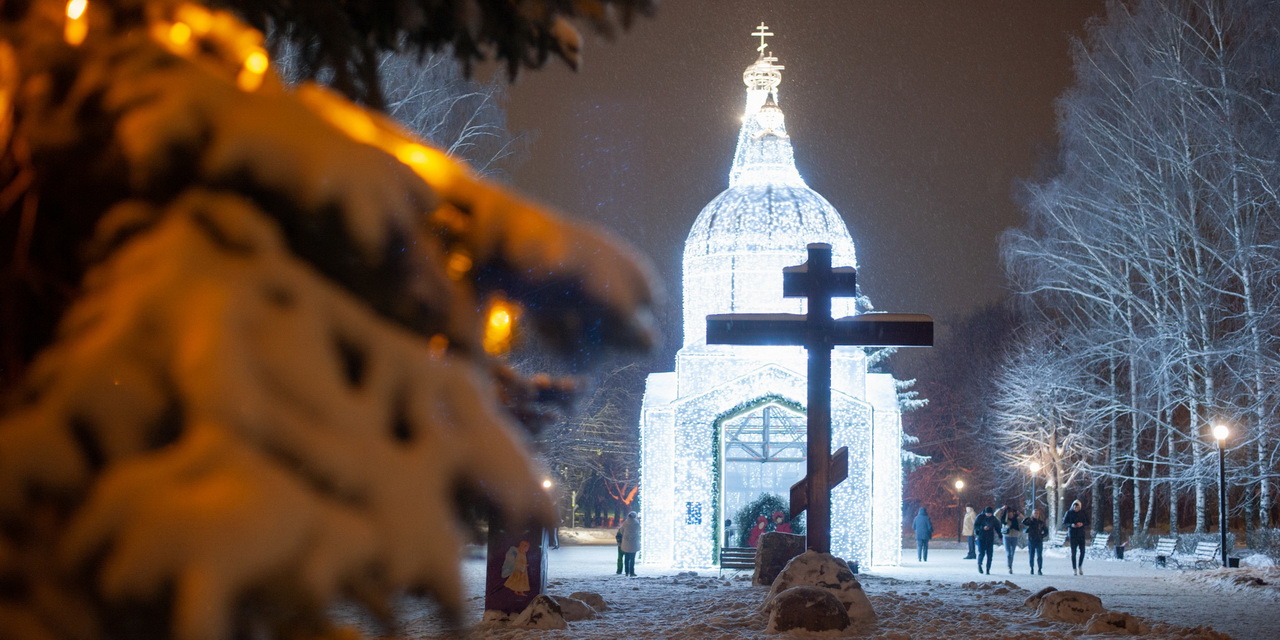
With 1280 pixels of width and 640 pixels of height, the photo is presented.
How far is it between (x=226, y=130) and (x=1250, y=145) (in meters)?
22.9

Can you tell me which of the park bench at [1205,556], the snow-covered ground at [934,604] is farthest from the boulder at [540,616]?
the park bench at [1205,556]

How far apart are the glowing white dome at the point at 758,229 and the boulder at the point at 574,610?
41.5ft

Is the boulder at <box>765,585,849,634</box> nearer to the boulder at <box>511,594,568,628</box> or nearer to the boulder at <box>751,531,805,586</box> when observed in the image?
the boulder at <box>511,594,568,628</box>

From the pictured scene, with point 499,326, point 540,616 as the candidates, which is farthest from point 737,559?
point 499,326

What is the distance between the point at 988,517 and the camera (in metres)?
21.9

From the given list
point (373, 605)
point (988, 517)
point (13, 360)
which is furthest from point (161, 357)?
point (988, 517)

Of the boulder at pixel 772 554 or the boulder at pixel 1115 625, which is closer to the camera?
the boulder at pixel 1115 625

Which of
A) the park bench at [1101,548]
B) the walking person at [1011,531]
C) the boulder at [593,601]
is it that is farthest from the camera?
the park bench at [1101,548]

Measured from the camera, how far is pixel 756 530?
76.1ft

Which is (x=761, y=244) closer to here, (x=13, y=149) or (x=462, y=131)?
(x=462, y=131)

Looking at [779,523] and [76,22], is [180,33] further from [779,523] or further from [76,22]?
[779,523]

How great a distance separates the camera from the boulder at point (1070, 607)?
39.2ft

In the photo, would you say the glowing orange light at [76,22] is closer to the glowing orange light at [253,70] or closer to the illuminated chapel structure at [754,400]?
the glowing orange light at [253,70]

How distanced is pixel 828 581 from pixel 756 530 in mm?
11294
